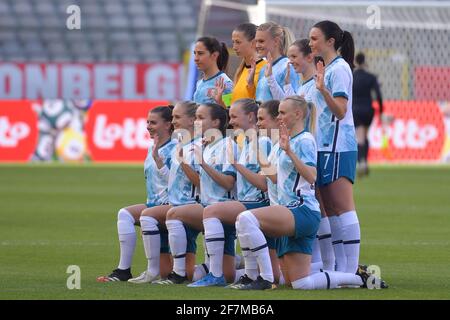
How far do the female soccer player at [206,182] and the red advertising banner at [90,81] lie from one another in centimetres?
1948

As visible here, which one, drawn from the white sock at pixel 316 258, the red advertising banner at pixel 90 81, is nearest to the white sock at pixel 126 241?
the white sock at pixel 316 258

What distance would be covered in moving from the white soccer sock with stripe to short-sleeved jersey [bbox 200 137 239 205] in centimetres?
85

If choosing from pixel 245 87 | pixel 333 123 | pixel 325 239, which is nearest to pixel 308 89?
pixel 333 123

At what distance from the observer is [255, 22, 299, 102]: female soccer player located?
28.1 feet

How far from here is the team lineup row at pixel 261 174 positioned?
25.8ft

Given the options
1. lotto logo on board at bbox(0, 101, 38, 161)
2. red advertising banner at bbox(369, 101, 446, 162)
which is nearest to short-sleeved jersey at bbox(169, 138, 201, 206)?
lotto logo on board at bbox(0, 101, 38, 161)

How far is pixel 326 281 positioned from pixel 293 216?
54 centimetres

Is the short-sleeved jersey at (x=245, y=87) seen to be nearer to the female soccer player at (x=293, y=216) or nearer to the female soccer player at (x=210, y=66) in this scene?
the female soccer player at (x=210, y=66)

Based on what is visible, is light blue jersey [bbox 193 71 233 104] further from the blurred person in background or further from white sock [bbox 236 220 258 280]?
the blurred person in background

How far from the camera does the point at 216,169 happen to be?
327 inches

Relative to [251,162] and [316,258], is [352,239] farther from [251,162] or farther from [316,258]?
[251,162]

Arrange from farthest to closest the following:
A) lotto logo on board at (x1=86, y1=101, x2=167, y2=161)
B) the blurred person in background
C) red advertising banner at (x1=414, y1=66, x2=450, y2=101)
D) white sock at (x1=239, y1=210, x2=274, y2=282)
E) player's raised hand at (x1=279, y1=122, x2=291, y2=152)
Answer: red advertising banner at (x1=414, y1=66, x2=450, y2=101)
lotto logo on board at (x1=86, y1=101, x2=167, y2=161)
the blurred person in background
white sock at (x1=239, y1=210, x2=274, y2=282)
player's raised hand at (x1=279, y1=122, x2=291, y2=152)

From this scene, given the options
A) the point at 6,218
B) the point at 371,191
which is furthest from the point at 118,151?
the point at 6,218

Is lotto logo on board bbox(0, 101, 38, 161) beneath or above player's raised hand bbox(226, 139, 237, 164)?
beneath
